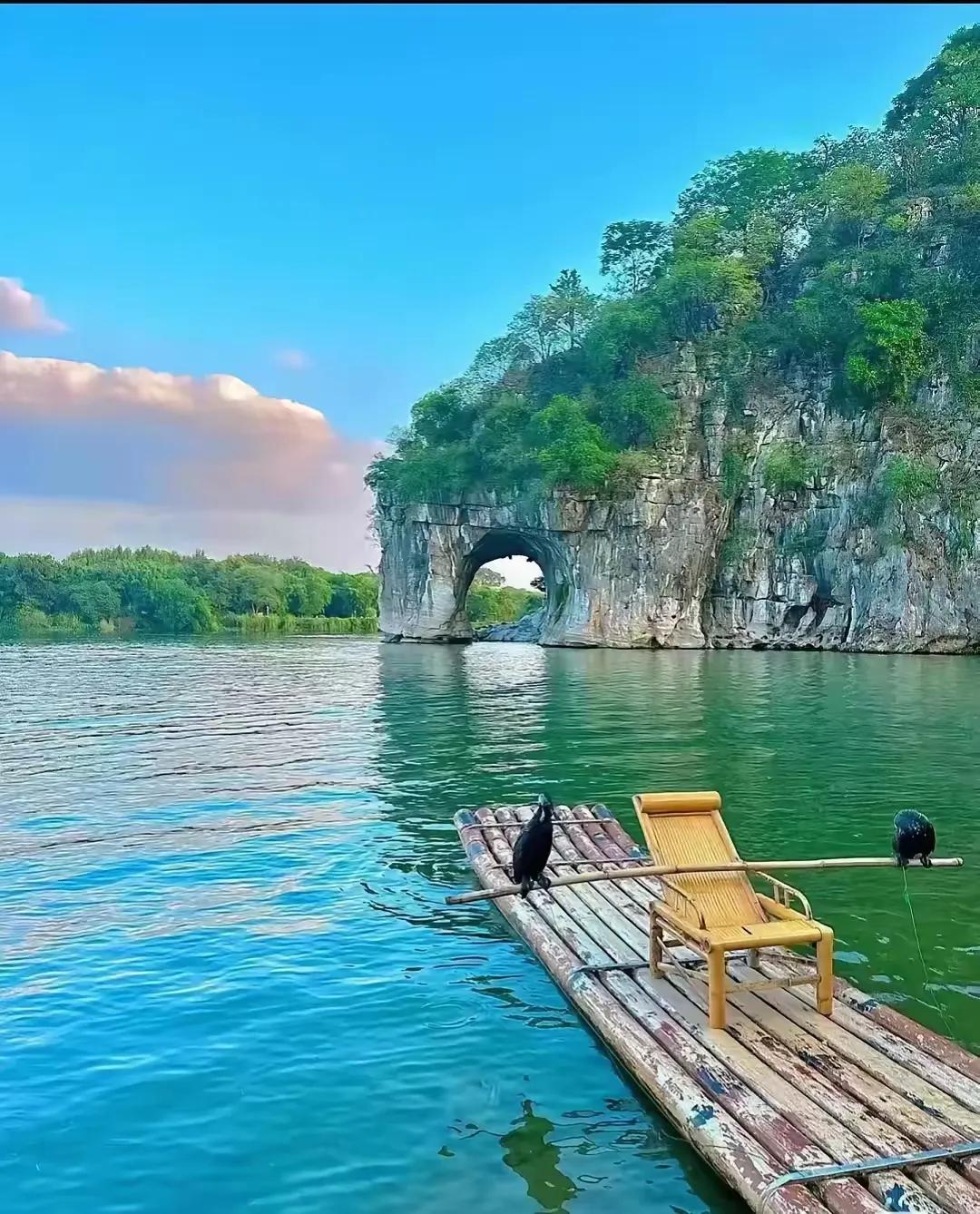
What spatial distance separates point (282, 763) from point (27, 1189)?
41.7ft

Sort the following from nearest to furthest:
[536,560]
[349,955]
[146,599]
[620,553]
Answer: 1. [349,955]
2. [620,553]
3. [536,560]
4. [146,599]

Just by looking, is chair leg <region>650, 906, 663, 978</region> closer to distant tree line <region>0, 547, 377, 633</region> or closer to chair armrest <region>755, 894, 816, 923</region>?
chair armrest <region>755, 894, 816, 923</region>

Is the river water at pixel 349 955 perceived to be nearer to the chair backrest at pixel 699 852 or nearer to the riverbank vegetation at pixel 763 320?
the chair backrest at pixel 699 852

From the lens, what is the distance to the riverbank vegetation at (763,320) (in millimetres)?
50625

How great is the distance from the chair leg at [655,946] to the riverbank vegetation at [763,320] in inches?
1785

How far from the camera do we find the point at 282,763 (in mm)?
17594

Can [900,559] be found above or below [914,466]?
below

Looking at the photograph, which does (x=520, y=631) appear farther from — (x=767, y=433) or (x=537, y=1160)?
(x=537, y=1160)

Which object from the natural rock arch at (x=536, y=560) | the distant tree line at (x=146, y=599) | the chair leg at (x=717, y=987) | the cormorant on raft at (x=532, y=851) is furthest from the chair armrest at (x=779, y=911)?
the distant tree line at (x=146, y=599)

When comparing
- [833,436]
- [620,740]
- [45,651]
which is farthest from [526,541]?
[620,740]

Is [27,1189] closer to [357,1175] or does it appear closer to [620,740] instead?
[357,1175]

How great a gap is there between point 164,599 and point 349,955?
99.3 metres

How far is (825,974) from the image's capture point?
6.11 m

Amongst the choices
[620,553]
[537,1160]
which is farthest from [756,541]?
[537,1160]
